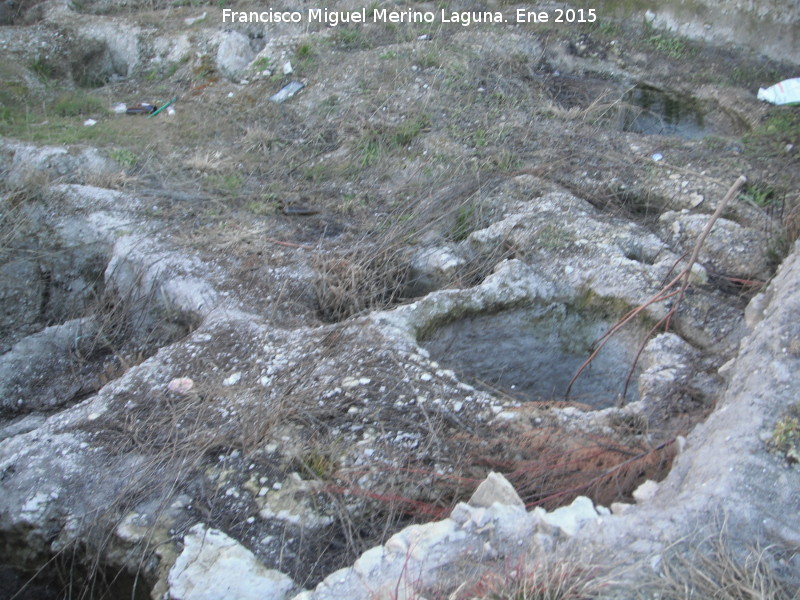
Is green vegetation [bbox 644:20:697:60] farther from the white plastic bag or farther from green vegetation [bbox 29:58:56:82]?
green vegetation [bbox 29:58:56:82]

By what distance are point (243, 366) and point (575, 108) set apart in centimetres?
364

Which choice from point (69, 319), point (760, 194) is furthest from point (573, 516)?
point (69, 319)

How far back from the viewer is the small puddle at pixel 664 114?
597 centimetres

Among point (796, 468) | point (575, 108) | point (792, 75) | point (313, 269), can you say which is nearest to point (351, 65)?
point (575, 108)

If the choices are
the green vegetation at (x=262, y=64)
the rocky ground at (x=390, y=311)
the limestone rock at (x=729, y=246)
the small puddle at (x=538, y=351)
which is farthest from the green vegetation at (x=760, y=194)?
the green vegetation at (x=262, y=64)

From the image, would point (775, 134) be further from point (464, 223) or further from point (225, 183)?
point (225, 183)

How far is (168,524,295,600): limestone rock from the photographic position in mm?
2383

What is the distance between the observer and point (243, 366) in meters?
3.37

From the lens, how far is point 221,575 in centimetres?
243

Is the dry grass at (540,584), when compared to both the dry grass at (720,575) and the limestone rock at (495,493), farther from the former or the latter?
the limestone rock at (495,493)

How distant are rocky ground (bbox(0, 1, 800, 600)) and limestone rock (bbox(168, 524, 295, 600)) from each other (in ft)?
0.04

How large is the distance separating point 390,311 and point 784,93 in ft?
13.8

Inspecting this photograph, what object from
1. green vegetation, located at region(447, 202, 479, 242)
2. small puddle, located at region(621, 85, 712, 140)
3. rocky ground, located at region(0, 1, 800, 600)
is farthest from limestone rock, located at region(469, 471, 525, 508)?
small puddle, located at region(621, 85, 712, 140)

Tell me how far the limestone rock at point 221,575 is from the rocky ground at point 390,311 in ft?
0.04
